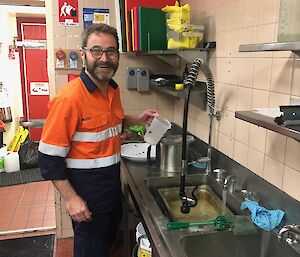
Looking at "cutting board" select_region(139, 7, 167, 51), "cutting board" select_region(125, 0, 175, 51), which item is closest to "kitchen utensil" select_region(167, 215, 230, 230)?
"cutting board" select_region(139, 7, 167, 51)

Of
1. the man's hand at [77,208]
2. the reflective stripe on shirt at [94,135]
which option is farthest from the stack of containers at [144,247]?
the reflective stripe on shirt at [94,135]

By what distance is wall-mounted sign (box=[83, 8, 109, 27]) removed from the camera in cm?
236

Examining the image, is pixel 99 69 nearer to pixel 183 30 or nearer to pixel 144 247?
pixel 183 30

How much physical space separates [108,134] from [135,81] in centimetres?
108

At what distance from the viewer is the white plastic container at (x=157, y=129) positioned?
1745mm

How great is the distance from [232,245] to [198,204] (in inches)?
15.5

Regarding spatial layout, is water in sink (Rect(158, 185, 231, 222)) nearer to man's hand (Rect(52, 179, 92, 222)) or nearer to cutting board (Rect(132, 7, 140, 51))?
man's hand (Rect(52, 179, 92, 222))

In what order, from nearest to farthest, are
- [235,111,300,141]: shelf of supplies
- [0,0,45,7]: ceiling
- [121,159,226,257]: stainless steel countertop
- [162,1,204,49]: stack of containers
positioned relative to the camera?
[235,111,300,141]: shelf of supplies
[121,159,226,257]: stainless steel countertop
[162,1,204,49]: stack of containers
[0,0,45,7]: ceiling

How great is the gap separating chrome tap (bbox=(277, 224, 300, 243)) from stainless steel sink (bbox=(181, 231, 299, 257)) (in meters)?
0.03

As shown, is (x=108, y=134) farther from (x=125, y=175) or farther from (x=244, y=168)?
(x=244, y=168)

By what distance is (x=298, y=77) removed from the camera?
1.15 m

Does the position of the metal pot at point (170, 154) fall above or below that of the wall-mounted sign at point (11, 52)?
below

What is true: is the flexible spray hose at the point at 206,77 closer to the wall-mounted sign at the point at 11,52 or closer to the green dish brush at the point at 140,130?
the green dish brush at the point at 140,130

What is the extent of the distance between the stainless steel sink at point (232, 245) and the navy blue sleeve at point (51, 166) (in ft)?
1.98
